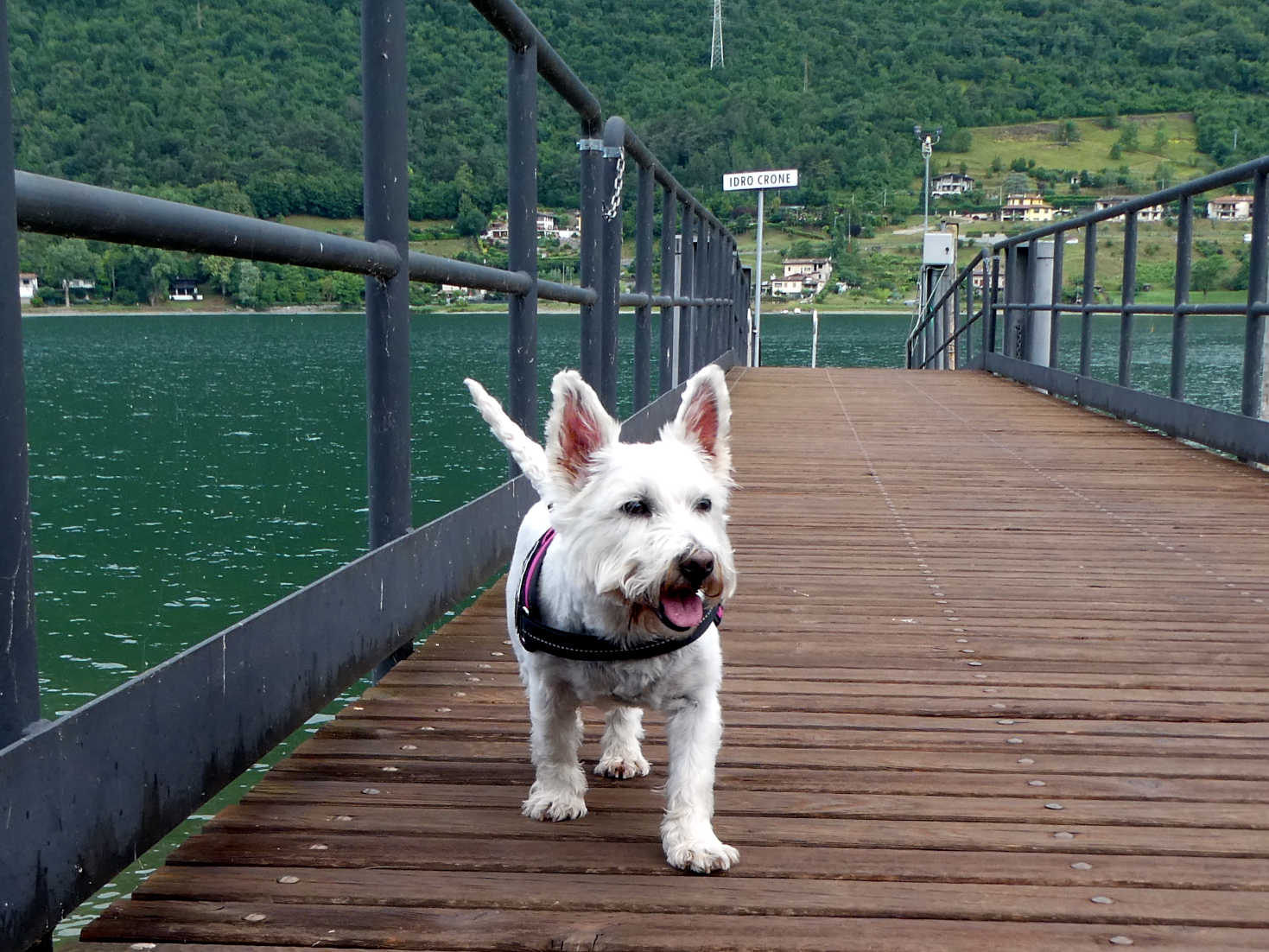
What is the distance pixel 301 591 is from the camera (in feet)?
9.53

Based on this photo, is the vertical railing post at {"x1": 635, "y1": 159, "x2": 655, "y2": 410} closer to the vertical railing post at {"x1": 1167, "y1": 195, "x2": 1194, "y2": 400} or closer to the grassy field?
the vertical railing post at {"x1": 1167, "y1": 195, "x2": 1194, "y2": 400}

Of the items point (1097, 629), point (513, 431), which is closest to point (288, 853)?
point (513, 431)

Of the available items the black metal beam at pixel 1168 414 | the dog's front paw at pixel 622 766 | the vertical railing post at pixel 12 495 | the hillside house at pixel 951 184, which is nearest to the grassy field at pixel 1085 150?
the hillside house at pixel 951 184

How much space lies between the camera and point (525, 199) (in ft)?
16.2

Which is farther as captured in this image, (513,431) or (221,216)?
(513,431)

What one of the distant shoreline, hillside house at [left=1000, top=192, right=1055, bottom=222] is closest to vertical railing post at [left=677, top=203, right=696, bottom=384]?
the distant shoreline

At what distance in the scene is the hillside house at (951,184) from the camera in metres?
91.3

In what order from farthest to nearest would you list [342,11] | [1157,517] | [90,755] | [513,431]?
[1157,517] < [342,11] < [513,431] < [90,755]

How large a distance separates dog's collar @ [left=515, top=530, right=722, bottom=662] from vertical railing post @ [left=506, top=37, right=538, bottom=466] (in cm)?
234

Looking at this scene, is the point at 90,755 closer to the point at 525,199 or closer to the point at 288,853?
the point at 288,853

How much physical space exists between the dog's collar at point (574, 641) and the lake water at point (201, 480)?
1.02m

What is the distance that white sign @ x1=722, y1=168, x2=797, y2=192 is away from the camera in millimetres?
24344

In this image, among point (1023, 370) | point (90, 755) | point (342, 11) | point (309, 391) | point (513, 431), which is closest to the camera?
point (90, 755)

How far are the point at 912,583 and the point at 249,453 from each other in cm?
1360
